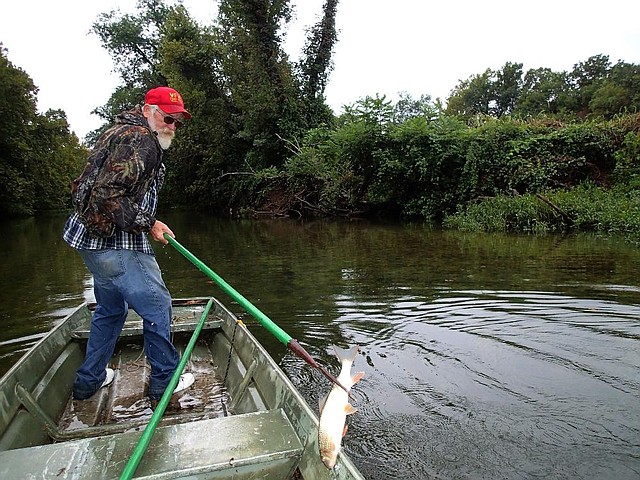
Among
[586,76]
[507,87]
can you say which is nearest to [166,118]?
[586,76]

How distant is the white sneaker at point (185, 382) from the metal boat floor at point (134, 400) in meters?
0.04

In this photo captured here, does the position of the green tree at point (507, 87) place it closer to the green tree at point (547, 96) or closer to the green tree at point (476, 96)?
the green tree at point (476, 96)

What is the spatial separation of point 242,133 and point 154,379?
24090 mm

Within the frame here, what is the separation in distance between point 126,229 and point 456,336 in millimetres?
3982

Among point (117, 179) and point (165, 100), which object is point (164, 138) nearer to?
point (165, 100)

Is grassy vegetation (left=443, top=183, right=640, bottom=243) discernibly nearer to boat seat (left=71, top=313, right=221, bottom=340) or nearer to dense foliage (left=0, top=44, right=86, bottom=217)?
boat seat (left=71, top=313, right=221, bottom=340)

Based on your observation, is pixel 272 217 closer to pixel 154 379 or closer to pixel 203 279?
pixel 203 279

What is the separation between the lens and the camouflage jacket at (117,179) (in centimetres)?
294

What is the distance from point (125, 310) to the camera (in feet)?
11.9

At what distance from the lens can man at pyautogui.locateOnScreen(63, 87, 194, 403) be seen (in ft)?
9.74

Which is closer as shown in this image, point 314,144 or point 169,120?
point 169,120

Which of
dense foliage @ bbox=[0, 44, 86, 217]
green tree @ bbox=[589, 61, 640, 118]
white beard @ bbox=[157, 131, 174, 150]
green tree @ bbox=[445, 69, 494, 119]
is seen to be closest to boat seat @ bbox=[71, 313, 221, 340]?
white beard @ bbox=[157, 131, 174, 150]

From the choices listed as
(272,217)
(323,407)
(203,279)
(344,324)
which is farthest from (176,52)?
(323,407)

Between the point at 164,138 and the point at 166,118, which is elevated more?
the point at 166,118
